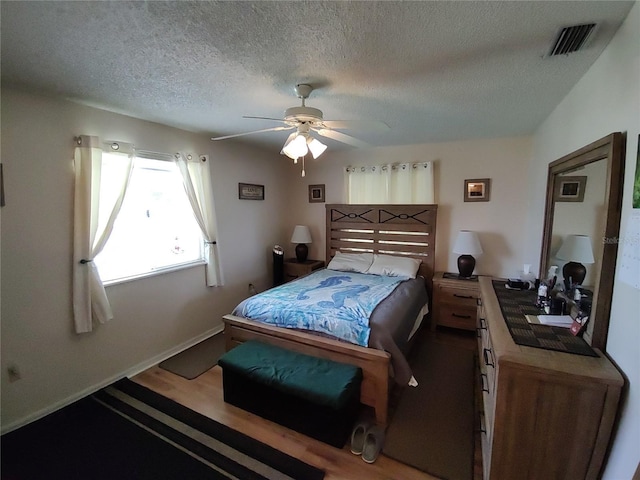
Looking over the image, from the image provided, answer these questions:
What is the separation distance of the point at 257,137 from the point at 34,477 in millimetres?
3309

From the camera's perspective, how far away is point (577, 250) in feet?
5.47

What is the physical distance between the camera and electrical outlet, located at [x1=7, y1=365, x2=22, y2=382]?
6.36ft

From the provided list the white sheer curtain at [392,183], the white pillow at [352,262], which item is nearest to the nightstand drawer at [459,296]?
the white pillow at [352,262]

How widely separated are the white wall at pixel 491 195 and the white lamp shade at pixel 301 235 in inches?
53.8

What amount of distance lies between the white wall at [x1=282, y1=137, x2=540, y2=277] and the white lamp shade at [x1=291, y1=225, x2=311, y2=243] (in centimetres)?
137

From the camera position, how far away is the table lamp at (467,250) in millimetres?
3334

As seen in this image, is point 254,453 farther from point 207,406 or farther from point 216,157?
point 216,157

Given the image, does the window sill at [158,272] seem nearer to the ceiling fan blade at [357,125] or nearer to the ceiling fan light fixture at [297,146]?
the ceiling fan light fixture at [297,146]

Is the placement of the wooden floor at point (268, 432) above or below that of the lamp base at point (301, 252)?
below

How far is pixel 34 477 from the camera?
5.36 ft

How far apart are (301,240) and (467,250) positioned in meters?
2.24

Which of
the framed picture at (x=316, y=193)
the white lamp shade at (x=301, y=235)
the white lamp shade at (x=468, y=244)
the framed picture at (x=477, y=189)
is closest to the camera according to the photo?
the white lamp shade at (x=468, y=244)

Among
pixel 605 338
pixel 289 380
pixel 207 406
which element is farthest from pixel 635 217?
pixel 207 406

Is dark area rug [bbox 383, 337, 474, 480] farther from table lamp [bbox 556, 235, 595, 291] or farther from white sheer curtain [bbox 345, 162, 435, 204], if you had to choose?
white sheer curtain [bbox 345, 162, 435, 204]
